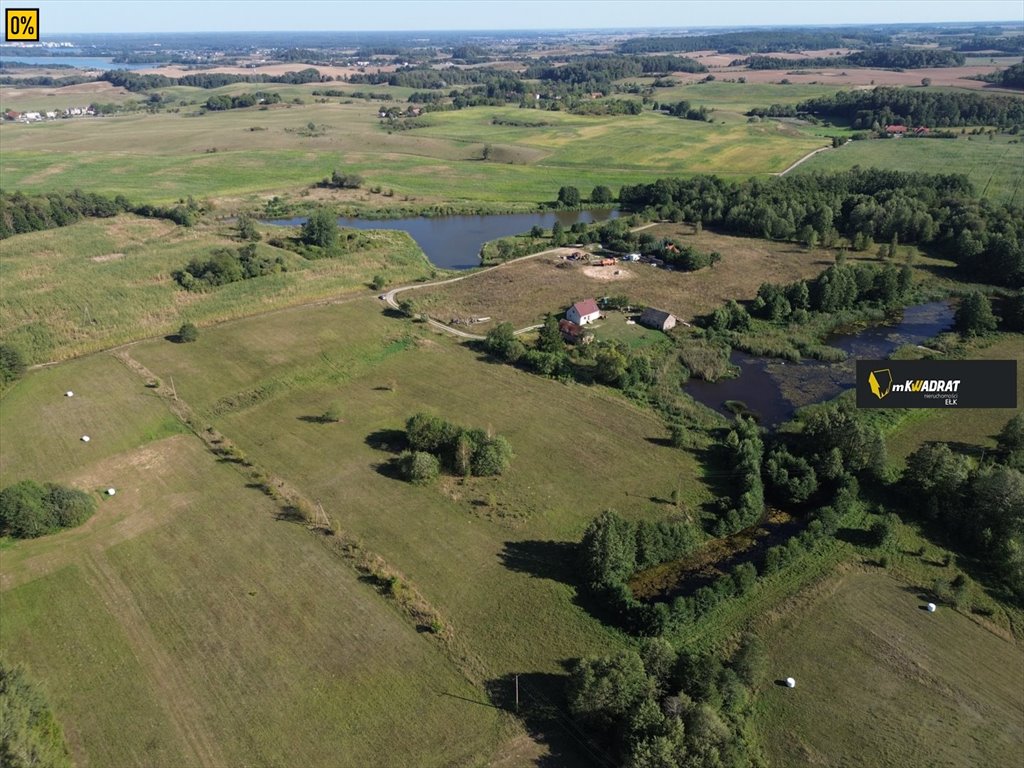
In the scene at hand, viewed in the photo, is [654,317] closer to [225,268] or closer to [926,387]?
[926,387]

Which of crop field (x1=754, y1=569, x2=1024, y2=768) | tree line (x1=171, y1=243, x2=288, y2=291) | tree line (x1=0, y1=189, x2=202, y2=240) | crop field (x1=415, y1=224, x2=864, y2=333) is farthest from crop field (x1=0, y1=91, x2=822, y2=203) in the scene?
crop field (x1=754, y1=569, x2=1024, y2=768)

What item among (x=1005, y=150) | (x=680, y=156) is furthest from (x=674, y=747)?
(x=1005, y=150)

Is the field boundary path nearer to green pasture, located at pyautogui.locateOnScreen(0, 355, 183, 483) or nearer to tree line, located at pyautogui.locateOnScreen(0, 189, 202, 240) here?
tree line, located at pyautogui.locateOnScreen(0, 189, 202, 240)

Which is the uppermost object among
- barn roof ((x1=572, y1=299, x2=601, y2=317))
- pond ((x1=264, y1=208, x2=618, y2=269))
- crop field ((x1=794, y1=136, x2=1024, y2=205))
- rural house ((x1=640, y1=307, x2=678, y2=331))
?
crop field ((x1=794, y1=136, x2=1024, y2=205))

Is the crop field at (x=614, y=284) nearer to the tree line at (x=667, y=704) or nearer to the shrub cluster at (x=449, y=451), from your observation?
the shrub cluster at (x=449, y=451)

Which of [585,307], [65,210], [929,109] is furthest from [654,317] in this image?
[929,109]
